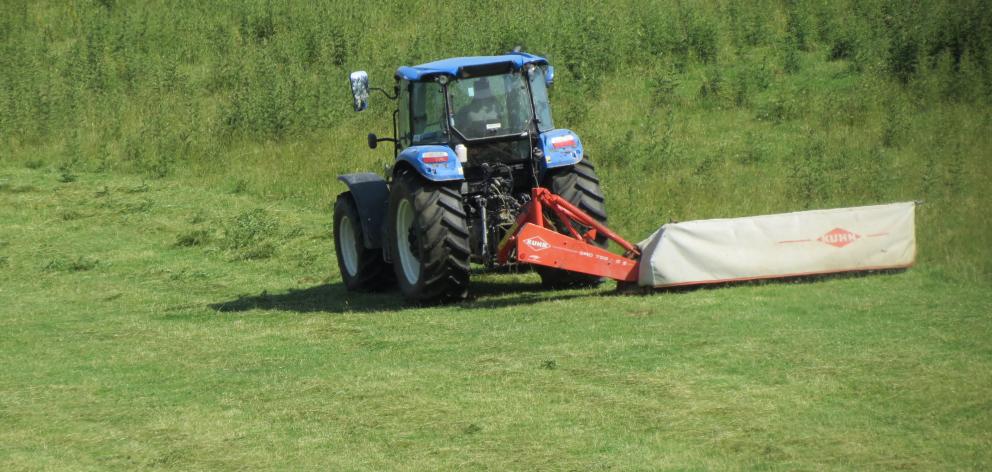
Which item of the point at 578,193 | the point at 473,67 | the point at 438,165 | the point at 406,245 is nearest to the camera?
the point at 438,165

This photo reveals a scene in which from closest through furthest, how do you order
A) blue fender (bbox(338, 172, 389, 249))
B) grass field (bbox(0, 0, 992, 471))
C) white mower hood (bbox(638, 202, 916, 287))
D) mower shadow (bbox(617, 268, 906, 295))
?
1. grass field (bbox(0, 0, 992, 471))
2. white mower hood (bbox(638, 202, 916, 287))
3. mower shadow (bbox(617, 268, 906, 295))
4. blue fender (bbox(338, 172, 389, 249))

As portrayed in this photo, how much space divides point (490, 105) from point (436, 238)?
63.1 inches

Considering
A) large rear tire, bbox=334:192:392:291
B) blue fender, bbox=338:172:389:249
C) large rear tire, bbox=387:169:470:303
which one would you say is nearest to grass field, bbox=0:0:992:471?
large rear tire, bbox=387:169:470:303

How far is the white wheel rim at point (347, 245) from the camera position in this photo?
13547 mm

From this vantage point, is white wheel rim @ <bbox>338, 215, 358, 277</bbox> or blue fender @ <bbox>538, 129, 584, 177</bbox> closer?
blue fender @ <bbox>538, 129, 584, 177</bbox>

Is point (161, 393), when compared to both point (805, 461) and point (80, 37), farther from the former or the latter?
point (80, 37)

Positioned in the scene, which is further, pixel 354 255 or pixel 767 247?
pixel 354 255

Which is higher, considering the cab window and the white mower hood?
the cab window

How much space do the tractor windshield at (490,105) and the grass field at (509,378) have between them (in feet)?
5.33

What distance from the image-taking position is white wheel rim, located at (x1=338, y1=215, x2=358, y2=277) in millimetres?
A: 13547

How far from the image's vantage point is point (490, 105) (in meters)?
12.0

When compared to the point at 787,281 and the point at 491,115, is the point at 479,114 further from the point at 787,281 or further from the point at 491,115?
the point at 787,281

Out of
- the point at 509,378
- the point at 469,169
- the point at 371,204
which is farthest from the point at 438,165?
the point at 509,378

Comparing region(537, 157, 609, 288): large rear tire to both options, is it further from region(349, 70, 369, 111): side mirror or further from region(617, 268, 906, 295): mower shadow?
region(349, 70, 369, 111): side mirror
